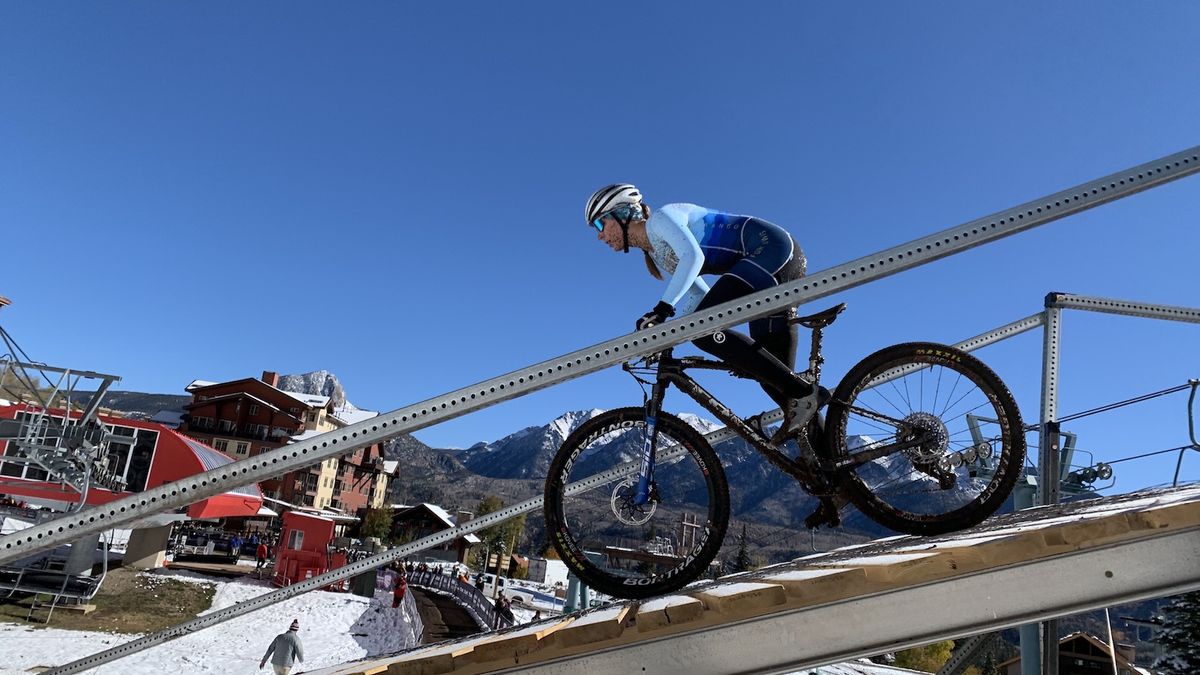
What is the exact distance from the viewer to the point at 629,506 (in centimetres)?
482

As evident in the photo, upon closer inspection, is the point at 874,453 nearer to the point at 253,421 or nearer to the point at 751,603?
the point at 751,603

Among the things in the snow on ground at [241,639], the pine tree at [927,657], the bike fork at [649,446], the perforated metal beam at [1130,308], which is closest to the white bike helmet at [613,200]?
the bike fork at [649,446]

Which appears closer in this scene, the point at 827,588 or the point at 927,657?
the point at 827,588

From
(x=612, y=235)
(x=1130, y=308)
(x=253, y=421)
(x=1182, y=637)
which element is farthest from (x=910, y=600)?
(x=253, y=421)

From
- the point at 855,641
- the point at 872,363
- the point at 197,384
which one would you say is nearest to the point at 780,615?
the point at 855,641

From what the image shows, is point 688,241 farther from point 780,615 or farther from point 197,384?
point 197,384

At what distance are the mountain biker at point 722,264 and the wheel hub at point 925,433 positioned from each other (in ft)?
2.07

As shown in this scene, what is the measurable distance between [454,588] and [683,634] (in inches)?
1413

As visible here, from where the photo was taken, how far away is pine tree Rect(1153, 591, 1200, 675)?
3036cm

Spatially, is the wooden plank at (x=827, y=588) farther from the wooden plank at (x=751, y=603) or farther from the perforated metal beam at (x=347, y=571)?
the perforated metal beam at (x=347, y=571)

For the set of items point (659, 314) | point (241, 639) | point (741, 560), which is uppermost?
point (659, 314)

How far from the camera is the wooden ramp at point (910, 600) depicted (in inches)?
116

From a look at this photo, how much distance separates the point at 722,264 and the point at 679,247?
1.39ft

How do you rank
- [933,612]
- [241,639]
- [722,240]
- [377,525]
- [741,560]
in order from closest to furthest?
1. [933,612]
2. [722,240]
3. [741,560]
4. [241,639]
5. [377,525]
